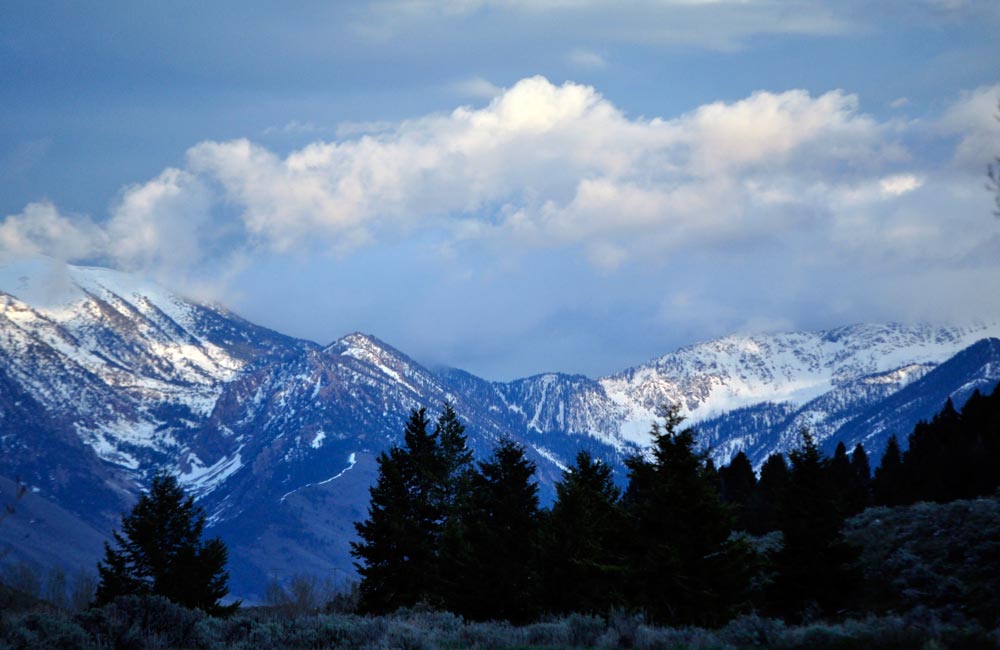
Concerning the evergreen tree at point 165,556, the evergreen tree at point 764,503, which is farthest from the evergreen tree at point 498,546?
the evergreen tree at point 764,503

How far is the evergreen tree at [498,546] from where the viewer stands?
4025cm

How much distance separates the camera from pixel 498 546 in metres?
42.3

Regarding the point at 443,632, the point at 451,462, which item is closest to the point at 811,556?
the point at 443,632

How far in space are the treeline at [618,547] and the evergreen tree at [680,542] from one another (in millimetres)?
41

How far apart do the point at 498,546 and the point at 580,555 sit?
12.8ft

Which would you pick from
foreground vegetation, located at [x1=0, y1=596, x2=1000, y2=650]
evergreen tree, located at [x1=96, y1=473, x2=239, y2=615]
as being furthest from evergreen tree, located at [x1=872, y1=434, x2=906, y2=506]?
foreground vegetation, located at [x1=0, y1=596, x2=1000, y2=650]

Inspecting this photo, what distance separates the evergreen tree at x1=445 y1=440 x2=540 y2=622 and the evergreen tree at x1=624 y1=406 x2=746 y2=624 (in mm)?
5180

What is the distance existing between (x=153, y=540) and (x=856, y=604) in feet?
129

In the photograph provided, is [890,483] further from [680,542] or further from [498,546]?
[680,542]

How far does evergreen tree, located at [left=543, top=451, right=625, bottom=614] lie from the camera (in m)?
36.7

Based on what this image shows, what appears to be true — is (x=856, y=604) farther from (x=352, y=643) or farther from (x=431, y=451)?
(x=431, y=451)

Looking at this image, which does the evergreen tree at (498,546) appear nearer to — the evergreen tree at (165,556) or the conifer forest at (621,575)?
the conifer forest at (621,575)

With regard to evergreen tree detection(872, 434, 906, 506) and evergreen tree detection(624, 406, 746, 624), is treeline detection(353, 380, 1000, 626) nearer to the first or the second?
evergreen tree detection(624, 406, 746, 624)

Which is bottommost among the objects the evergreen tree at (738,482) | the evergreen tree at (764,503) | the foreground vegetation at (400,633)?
the foreground vegetation at (400,633)
